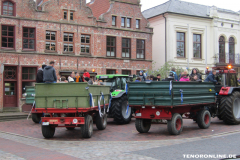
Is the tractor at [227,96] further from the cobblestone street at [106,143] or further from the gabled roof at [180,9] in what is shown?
the gabled roof at [180,9]

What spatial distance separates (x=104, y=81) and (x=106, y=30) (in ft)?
35.5

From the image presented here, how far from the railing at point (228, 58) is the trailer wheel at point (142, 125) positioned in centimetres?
2182

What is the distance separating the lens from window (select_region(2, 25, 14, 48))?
20.6 metres

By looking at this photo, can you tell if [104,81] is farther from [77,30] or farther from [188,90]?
[77,30]

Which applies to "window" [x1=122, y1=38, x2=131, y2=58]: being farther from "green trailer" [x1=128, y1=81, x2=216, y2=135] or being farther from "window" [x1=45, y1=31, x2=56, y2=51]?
"green trailer" [x1=128, y1=81, x2=216, y2=135]

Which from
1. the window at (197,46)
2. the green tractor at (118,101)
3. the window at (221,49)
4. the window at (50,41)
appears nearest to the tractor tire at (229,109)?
the green tractor at (118,101)

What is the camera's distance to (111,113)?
527 inches

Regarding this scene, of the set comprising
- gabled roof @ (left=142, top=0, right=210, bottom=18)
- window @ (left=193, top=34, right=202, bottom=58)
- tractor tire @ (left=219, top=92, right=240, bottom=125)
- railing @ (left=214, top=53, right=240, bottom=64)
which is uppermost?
gabled roof @ (left=142, top=0, right=210, bottom=18)

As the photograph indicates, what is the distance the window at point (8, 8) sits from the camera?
68.2ft

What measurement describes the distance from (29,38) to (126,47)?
8608 millimetres

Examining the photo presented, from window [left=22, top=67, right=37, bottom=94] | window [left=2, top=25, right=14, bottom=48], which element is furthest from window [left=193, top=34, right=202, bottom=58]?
window [left=2, top=25, right=14, bottom=48]

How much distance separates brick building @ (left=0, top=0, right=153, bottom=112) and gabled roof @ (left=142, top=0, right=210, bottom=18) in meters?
3.96

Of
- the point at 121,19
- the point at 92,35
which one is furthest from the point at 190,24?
the point at 92,35

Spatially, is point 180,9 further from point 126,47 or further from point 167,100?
point 167,100
